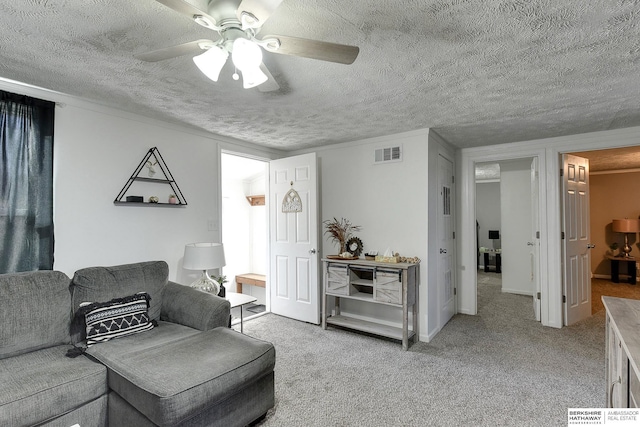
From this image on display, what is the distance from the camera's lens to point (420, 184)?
3367 mm

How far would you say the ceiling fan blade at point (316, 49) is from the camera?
131 cm

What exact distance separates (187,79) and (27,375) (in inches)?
76.6

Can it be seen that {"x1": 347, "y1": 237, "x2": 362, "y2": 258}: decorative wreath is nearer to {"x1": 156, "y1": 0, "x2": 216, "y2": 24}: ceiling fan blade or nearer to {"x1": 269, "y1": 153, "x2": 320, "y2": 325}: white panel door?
{"x1": 269, "y1": 153, "x2": 320, "y2": 325}: white panel door

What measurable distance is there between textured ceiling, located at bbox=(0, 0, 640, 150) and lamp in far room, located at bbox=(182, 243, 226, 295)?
1244 millimetres

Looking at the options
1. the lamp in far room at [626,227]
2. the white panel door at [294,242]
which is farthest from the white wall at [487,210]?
the white panel door at [294,242]

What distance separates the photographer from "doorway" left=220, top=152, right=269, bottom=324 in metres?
5.20

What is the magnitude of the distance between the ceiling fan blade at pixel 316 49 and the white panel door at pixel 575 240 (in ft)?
12.0

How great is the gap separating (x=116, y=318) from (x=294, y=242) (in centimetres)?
216

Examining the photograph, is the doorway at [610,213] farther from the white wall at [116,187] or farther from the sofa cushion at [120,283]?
the sofa cushion at [120,283]

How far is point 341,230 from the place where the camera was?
12.9ft

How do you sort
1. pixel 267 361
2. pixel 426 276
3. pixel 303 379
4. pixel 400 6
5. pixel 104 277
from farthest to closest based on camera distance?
pixel 426 276
pixel 303 379
pixel 104 277
pixel 267 361
pixel 400 6

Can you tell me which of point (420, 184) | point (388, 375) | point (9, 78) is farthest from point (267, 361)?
point (9, 78)

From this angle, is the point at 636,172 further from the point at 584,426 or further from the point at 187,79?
the point at 187,79

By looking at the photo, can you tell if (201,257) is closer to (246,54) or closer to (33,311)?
(33,311)
